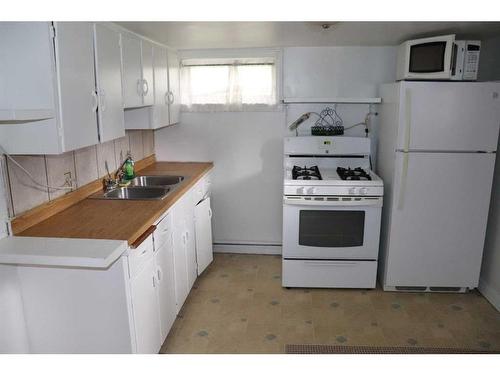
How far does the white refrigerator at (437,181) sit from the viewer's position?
9.83ft

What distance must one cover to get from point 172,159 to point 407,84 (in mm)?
2293

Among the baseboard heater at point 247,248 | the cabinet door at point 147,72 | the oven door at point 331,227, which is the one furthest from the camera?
the baseboard heater at point 247,248

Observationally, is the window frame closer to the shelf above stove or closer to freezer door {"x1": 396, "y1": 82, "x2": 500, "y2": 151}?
the shelf above stove

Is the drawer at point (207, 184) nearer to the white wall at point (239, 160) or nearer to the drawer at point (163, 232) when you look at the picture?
the white wall at point (239, 160)

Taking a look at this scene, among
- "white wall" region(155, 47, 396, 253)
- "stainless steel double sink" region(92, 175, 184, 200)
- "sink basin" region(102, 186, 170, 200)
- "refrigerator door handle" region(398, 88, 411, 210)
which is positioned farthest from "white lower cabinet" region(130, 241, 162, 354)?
"refrigerator door handle" region(398, 88, 411, 210)

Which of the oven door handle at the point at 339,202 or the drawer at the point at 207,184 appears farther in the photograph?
the drawer at the point at 207,184

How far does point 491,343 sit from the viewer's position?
8.75 feet

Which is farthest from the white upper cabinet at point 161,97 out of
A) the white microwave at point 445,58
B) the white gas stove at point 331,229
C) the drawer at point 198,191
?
the white microwave at point 445,58

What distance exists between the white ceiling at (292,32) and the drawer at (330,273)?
1785 millimetres

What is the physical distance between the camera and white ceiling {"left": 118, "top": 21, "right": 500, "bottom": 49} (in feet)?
Result: 8.55

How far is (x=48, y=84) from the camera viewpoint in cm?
179

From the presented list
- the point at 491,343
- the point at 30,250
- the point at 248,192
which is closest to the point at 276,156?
the point at 248,192

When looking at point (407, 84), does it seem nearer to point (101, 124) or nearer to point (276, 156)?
point (276, 156)

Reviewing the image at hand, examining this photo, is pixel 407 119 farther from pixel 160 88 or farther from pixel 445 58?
pixel 160 88
